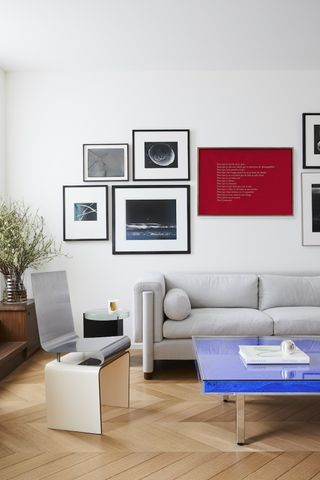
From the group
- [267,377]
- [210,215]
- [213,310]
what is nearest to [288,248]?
[210,215]

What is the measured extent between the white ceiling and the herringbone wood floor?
278 cm

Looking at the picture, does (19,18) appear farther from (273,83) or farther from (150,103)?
(273,83)

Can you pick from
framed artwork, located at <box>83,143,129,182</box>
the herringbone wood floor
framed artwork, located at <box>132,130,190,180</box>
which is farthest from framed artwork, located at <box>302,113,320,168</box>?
the herringbone wood floor

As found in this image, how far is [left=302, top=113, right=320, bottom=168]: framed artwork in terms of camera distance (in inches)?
188

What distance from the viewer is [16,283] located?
4293 millimetres

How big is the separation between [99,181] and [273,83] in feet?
6.54

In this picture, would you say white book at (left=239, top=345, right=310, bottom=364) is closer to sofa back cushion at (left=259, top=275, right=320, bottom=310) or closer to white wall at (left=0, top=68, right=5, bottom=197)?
sofa back cushion at (left=259, top=275, right=320, bottom=310)

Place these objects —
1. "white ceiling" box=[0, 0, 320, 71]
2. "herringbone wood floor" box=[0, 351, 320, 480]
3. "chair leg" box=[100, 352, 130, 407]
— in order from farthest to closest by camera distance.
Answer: "white ceiling" box=[0, 0, 320, 71] < "chair leg" box=[100, 352, 130, 407] < "herringbone wood floor" box=[0, 351, 320, 480]

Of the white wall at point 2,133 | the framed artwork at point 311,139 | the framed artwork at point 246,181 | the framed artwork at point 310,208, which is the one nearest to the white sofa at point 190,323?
the framed artwork at point 310,208

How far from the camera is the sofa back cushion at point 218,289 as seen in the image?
4383 mm

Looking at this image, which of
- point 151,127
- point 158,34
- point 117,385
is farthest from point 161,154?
point 117,385

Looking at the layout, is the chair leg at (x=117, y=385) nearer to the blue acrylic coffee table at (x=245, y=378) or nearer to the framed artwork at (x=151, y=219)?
the blue acrylic coffee table at (x=245, y=378)

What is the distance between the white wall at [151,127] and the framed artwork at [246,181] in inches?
3.4

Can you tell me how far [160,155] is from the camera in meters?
4.80
